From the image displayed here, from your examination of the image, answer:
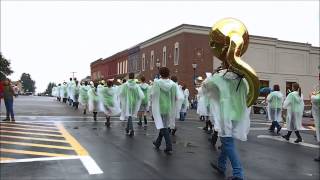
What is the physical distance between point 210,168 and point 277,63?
4734 centimetres

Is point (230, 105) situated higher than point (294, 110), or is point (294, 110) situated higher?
point (230, 105)

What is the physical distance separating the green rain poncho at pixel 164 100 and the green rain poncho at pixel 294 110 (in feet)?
15.6

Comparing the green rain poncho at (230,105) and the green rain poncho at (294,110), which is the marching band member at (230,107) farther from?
the green rain poncho at (294,110)

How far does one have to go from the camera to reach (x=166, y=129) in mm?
10227

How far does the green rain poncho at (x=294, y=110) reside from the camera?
13.6m

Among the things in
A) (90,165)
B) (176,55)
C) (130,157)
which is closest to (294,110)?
(130,157)

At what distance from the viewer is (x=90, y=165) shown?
824 cm

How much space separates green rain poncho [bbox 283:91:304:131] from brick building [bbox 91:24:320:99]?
30.7 m

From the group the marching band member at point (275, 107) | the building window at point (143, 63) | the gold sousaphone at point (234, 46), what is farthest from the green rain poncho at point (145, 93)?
the building window at point (143, 63)

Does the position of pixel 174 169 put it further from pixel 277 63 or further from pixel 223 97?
pixel 277 63

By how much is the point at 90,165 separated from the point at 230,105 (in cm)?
303

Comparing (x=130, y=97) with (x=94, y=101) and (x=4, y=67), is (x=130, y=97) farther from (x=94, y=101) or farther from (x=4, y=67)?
(x=4, y=67)

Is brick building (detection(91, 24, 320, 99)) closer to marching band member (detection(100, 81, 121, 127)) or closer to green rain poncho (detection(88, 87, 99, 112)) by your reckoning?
green rain poncho (detection(88, 87, 99, 112))

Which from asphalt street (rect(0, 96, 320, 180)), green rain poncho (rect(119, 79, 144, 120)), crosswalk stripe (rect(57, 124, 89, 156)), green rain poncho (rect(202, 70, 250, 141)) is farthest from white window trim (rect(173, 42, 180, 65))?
green rain poncho (rect(202, 70, 250, 141))
